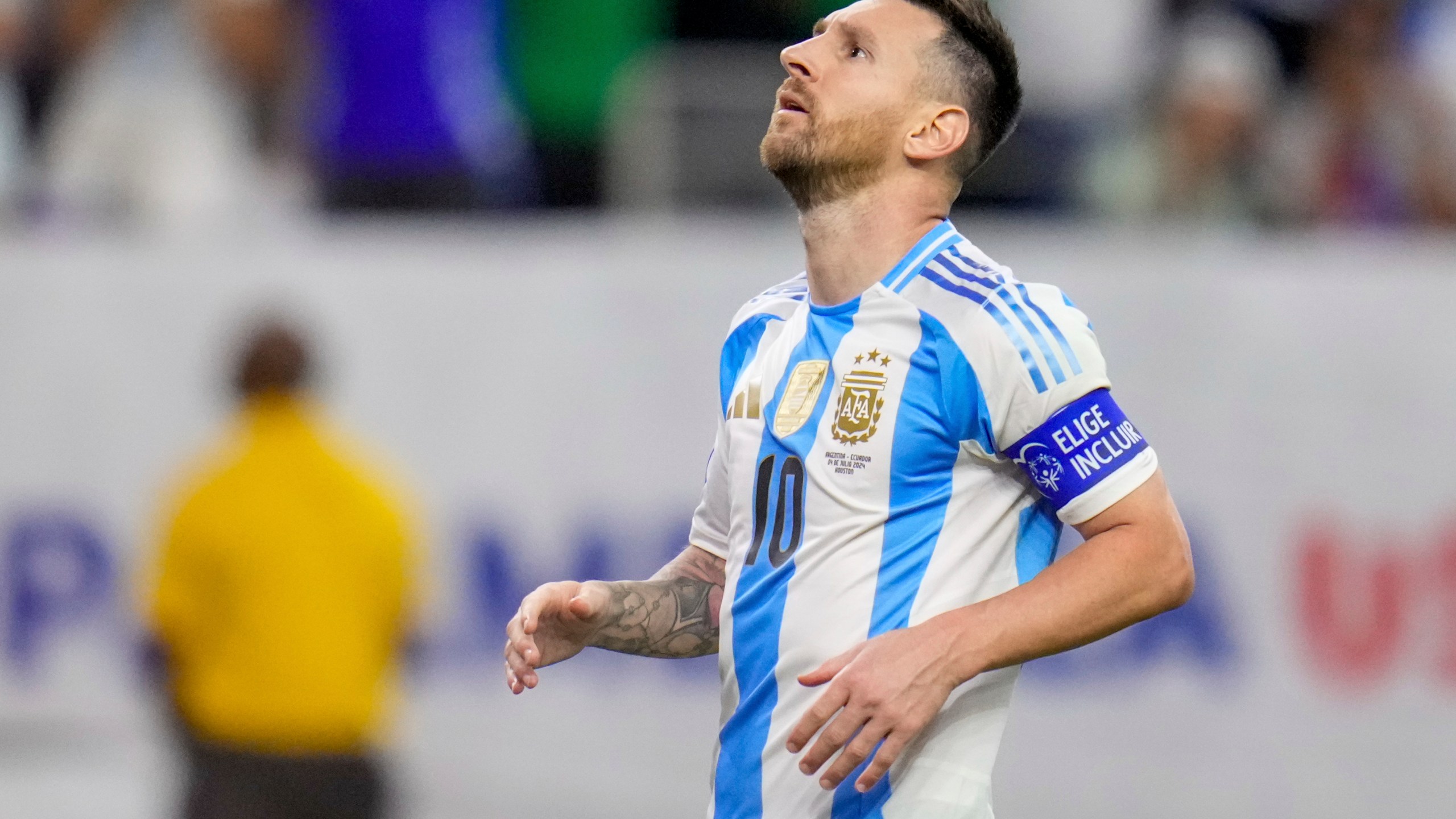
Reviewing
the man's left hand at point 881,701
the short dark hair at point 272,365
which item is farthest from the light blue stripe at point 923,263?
the short dark hair at point 272,365

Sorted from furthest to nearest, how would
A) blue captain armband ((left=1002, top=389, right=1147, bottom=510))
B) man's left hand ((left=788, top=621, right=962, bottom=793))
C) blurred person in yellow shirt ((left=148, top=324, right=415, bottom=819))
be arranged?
1. blurred person in yellow shirt ((left=148, top=324, right=415, bottom=819))
2. blue captain armband ((left=1002, top=389, right=1147, bottom=510))
3. man's left hand ((left=788, top=621, right=962, bottom=793))

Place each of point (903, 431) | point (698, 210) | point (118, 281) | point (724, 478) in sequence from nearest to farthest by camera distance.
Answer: point (903, 431) < point (724, 478) < point (118, 281) < point (698, 210)

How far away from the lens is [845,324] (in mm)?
3076

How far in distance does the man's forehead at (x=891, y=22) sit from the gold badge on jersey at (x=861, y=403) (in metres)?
0.56

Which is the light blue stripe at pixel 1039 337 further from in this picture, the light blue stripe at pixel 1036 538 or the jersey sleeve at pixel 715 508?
the jersey sleeve at pixel 715 508

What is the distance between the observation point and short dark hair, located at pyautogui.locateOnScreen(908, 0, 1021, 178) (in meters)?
3.13

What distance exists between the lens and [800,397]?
307 cm

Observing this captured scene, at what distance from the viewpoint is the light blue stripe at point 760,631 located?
9.91 ft

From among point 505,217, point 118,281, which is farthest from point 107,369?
point 505,217

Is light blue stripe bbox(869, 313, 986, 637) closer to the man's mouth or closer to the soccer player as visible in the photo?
the soccer player

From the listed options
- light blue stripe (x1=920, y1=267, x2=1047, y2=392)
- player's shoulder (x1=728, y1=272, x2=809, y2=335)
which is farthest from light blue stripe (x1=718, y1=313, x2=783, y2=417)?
light blue stripe (x1=920, y1=267, x2=1047, y2=392)

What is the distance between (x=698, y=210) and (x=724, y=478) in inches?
180

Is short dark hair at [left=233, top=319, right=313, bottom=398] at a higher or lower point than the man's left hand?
lower

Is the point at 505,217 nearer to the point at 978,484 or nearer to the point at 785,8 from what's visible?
the point at 785,8
